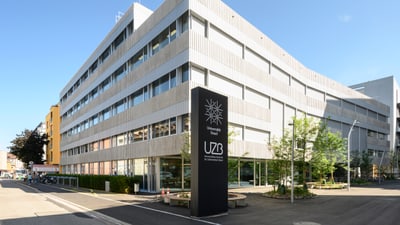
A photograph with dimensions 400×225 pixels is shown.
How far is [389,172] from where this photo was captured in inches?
2589

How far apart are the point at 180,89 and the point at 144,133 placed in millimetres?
7696

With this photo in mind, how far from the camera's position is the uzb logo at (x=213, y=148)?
568 inches

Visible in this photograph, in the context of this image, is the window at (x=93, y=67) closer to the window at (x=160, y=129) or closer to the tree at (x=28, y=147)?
the window at (x=160, y=129)

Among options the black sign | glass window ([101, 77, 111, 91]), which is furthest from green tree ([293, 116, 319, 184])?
glass window ([101, 77, 111, 91])

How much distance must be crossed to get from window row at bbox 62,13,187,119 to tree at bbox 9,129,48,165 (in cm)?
3245

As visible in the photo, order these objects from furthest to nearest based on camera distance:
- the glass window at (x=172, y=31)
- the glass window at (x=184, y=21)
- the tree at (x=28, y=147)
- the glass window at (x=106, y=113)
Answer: the tree at (x=28, y=147) → the glass window at (x=106, y=113) → the glass window at (x=172, y=31) → the glass window at (x=184, y=21)

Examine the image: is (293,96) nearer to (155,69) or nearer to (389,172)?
(155,69)

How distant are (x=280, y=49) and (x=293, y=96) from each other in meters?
5.90

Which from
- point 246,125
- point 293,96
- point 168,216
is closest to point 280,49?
point 293,96

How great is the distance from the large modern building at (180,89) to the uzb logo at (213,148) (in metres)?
7.20

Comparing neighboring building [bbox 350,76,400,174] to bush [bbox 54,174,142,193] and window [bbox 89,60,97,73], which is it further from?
bush [bbox 54,174,142,193]

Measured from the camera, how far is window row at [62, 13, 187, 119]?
27.3 m

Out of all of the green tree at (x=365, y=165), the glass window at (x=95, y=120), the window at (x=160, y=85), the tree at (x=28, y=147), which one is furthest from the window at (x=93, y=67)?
the green tree at (x=365, y=165)

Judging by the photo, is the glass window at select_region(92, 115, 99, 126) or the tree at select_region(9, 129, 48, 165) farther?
the tree at select_region(9, 129, 48, 165)
